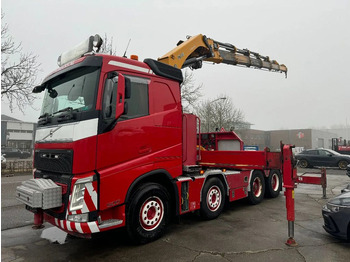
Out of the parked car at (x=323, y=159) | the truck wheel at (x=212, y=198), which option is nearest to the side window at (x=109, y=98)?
the truck wheel at (x=212, y=198)

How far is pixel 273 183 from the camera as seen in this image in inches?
352

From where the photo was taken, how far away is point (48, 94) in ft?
16.0

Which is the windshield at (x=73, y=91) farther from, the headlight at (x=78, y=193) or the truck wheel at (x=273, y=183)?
the truck wheel at (x=273, y=183)

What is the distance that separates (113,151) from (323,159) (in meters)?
20.2

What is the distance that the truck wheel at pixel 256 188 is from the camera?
764cm

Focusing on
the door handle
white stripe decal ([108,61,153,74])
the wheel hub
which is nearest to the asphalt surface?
the wheel hub

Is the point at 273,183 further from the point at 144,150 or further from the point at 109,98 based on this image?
the point at 109,98

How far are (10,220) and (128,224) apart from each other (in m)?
3.97

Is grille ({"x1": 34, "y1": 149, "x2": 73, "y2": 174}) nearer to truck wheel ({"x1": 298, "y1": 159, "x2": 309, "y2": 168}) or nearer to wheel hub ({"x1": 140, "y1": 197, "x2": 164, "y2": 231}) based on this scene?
wheel hub ({"x1": 140, "y1": 197, "x2": 164, "y2": 231})

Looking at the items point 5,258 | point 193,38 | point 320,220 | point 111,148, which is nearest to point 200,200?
point 111,148

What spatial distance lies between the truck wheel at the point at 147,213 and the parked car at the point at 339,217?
3.00m

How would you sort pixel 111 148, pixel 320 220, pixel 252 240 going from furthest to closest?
pixel 320 220 → pixel 252 240 → pixel 111 148

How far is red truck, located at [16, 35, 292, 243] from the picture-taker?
3.80 metres

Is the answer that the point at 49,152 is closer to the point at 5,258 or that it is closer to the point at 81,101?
the point at 81,101
